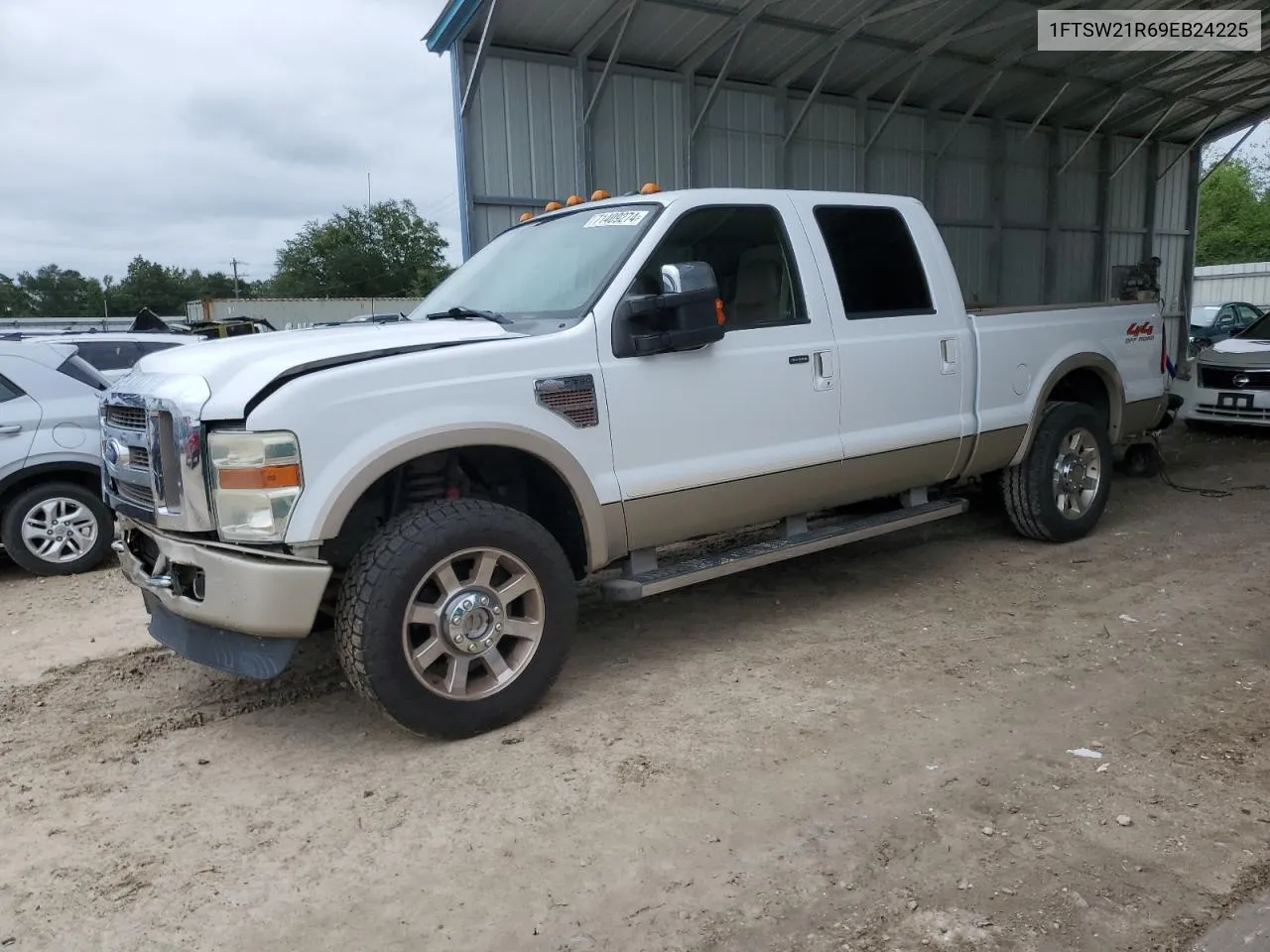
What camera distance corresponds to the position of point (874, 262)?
4.98 m

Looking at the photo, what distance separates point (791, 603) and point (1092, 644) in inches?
59.7

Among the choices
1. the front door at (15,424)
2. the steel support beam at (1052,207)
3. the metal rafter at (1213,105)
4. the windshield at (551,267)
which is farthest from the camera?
the steel support beam at (1052,207)

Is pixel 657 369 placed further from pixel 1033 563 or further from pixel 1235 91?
pixel 1235 91

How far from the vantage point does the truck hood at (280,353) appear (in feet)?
10.6

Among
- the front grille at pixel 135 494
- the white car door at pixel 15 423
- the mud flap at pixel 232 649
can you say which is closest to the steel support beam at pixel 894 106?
the white car door at pixel 15 423

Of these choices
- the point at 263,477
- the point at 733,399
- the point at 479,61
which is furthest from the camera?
the point at 479,61

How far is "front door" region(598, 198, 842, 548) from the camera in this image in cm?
400

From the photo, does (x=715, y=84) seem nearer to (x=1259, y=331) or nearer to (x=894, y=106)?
(x=894, y=106)

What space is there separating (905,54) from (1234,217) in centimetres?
4834

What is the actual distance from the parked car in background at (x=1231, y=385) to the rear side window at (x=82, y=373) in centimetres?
1027

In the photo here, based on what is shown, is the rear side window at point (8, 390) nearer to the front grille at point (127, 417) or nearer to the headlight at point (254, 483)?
the front grille at point (127, 417)

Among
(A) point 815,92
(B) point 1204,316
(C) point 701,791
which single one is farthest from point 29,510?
(B) point 1204,316

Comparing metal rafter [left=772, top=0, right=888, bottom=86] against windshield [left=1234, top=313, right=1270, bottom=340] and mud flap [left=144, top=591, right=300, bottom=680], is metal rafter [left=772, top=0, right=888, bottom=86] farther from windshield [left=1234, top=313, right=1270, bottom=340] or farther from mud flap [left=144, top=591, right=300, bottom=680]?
mud flap [left=144, top=591, right=300, bottom=680]

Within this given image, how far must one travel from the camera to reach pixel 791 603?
5270 mm
